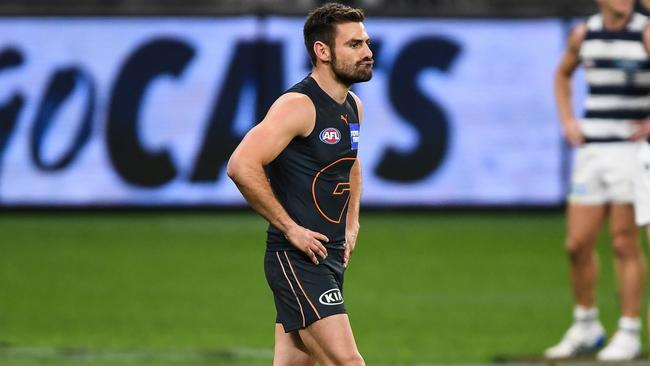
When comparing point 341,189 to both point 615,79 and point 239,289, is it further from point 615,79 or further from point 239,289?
point 239,289

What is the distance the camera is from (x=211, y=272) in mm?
13570

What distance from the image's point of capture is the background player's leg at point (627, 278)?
9.63 metres

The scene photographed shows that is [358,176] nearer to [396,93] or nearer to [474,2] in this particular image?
[396,93]

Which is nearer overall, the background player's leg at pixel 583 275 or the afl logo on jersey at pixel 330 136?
the afl logo on jersey at pixel 330 136

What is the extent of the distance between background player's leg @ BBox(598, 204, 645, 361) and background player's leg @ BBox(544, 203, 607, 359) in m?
0.12

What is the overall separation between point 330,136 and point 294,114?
7.9 inches

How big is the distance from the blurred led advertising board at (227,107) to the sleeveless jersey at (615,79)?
6.47 metres

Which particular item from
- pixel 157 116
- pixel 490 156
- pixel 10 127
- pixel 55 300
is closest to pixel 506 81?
pixel 490 156

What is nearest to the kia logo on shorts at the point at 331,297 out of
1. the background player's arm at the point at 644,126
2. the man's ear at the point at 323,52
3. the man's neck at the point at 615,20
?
the man's ear at the point at 323,52

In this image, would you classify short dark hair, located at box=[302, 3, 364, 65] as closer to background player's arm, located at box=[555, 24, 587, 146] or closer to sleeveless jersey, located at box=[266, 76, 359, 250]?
sleeveless jersey, located at box=[266, 76, 359, 250]

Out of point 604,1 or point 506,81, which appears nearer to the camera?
point 604,1

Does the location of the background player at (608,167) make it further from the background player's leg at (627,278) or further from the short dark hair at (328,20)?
the short dark hair at (328,20)

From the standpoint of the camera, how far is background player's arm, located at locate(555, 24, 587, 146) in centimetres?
980

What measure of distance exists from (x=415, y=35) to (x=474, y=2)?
78.8 inches
